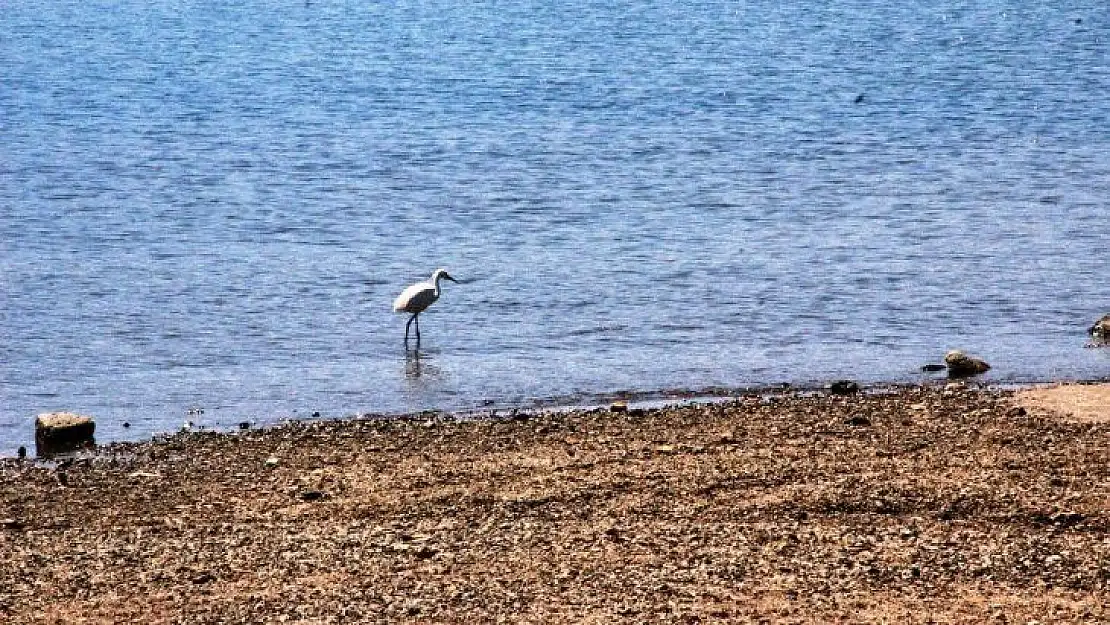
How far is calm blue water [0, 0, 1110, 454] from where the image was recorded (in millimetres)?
16859

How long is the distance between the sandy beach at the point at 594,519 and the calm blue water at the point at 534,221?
182cm

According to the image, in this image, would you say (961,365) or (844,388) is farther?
(961,365)

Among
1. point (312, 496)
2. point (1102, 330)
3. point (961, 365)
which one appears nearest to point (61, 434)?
point (312, 496)

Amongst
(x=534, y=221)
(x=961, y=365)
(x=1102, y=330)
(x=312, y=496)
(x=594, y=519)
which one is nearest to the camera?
(x=594, y=519)

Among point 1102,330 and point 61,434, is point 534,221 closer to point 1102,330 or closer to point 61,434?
point 1102,330

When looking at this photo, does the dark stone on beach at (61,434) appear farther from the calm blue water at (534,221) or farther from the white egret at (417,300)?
the white egret at (417,300)

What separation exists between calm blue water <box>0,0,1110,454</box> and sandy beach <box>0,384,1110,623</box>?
1821 millimetres

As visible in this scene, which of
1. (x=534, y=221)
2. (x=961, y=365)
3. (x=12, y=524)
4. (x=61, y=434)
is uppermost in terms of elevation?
(x=12, y=524)

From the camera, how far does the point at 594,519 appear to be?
11.3 meters

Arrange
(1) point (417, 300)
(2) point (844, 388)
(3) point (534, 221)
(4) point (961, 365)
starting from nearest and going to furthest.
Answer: (2) point (844, 388) < (4) point (961, 365) < (1) point (417, 300) < (3) point (534, 221)

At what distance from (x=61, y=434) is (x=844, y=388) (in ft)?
19.9

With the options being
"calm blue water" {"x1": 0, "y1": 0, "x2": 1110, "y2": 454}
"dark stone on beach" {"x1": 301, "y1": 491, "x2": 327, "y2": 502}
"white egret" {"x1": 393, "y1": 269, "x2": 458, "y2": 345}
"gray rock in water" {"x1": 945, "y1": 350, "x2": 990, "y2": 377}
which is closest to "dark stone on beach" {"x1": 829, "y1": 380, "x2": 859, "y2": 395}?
"calm blue water" {"x1": 0, "y1": 0, "x2": 1110, "y2": 454}

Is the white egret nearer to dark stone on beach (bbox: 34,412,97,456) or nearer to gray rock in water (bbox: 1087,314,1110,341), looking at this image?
dark stone on beach (bbox: 34,412,97,456)

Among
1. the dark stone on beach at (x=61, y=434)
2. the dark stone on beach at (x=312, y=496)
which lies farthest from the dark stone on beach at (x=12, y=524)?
the dark stone on beach at (x=61, y=434)
